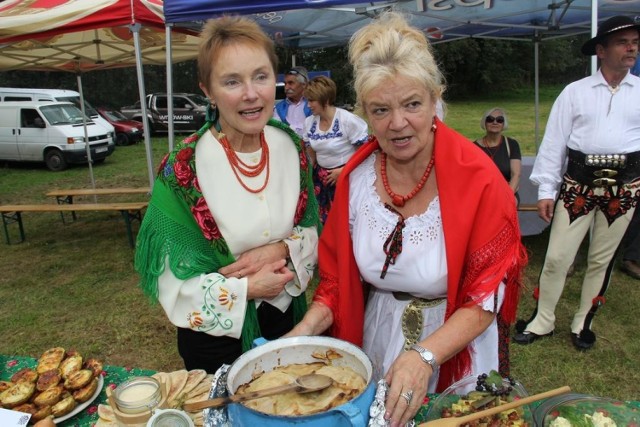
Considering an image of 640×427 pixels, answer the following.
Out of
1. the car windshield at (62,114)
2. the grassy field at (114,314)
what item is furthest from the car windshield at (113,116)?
the grassy field at (114,314)

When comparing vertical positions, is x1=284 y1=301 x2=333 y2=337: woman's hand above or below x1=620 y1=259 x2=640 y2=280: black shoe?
above

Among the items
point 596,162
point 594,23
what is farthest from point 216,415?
point 594,23

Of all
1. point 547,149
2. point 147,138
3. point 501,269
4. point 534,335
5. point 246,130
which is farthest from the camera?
point 147,138

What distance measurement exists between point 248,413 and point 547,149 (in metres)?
3.01

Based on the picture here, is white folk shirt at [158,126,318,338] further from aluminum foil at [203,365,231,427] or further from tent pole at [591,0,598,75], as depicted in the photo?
tent pole at [591,0,598,75]

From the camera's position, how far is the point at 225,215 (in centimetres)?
152

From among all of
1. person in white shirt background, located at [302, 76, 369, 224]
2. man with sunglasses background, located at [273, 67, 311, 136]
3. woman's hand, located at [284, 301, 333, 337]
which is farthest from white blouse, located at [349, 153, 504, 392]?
man with sunglasses background, located at [273, 67, 311, 136]

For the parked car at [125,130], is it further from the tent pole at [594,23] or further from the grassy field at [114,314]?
the tent pole at [594,23]

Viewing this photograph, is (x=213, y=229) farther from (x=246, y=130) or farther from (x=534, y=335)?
(x=534, y=335)

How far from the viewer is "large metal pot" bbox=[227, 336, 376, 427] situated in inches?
32.3

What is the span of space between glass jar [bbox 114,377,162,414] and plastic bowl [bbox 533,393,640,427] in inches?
33.7

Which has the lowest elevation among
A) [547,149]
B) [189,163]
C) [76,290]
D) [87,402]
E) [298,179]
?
[76,290]

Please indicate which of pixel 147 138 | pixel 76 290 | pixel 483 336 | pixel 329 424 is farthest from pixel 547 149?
pixel 76 290

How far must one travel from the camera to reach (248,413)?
0.85 meters
